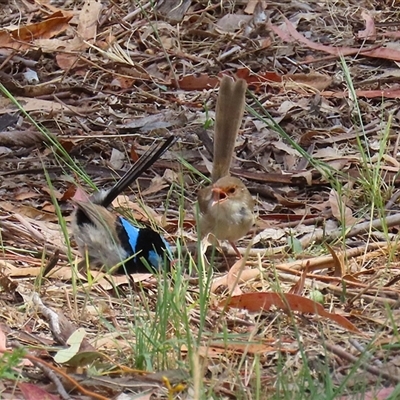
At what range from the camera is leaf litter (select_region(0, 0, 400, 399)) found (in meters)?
3.39

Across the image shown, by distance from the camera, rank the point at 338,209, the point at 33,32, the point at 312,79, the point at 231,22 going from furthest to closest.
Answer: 1. the point at 231,22
2. the point at 33,32
3. the point at 312,79
4. the point at 338,209

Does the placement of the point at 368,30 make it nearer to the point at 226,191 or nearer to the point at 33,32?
the point at 33,32

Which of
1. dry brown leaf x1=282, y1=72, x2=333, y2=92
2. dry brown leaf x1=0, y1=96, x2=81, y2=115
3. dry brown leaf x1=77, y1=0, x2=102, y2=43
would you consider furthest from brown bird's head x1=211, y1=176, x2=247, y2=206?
dry brown leaf x1=77, y1=0, x2=102, y2=43

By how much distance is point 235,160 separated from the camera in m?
5.89

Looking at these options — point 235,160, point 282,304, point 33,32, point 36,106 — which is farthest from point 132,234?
point 33,32

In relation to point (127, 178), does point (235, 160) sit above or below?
below

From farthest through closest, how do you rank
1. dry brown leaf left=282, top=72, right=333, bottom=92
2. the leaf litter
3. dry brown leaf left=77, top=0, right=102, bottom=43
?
dry brown leaf left=77, top=0, right=102, bottom=43 < dry brown leaf left=282, top=72, right=333, bottom=92 < the leaf litter

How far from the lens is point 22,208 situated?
509 centimetres

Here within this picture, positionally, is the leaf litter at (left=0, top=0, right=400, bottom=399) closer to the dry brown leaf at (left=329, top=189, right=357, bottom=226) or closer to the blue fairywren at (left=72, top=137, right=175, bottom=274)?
the dry brown leaf at (left=329, top=189, right=357, bottom=226)

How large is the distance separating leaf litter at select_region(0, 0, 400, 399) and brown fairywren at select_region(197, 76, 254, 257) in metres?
0.13

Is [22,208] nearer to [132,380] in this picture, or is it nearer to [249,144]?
[249,144]

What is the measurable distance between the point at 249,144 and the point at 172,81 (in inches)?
36.4

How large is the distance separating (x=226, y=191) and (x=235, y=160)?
1.01 metres

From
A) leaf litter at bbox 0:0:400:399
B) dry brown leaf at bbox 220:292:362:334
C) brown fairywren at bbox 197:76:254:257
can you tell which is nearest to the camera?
leaf litter at bbox 0:0:400:399
